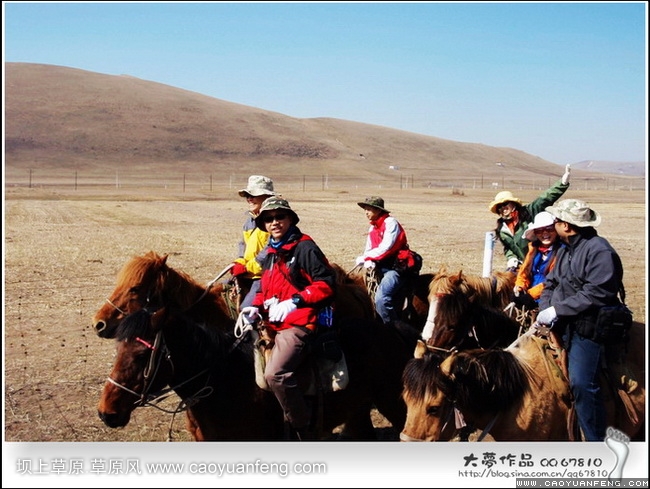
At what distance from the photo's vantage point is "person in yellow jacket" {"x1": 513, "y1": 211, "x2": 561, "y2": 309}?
6.39m

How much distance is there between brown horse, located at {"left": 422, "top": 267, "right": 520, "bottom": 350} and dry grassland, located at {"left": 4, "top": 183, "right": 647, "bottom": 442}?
110 inches

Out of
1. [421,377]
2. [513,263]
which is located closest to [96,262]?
[513,263]

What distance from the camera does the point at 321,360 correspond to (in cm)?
554

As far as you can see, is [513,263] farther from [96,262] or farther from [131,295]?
[96,262]

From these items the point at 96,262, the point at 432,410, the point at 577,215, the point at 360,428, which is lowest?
the point at 96,262

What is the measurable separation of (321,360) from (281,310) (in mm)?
679

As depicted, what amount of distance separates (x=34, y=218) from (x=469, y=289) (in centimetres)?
2876

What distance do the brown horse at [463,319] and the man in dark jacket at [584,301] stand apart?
1.14 m

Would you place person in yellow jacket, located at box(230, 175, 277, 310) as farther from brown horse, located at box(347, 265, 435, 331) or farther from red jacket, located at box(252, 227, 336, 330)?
red jacket, located at box(252, 227, 336, 330)

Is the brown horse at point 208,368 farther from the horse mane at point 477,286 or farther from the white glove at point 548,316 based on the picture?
the white glove at point 548,316

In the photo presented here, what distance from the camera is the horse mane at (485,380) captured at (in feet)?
16.0

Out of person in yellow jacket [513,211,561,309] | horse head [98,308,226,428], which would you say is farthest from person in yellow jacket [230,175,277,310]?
person in yellow jacket [513,211,561,309]

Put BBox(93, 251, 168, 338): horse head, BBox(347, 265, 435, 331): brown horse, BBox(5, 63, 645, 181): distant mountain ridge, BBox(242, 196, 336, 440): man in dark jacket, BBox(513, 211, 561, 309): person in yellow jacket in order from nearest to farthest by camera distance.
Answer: BBox(242, 196, 336, 440): man in dark jacket < BBox(513, 211, 561, 309): person in yellow jacket < BBox(93, 251, 168, 338): horse head < BBox(347, 265, 435, 331): brown horse < BBox(5, 63, 645, 181): distant mountain ridge

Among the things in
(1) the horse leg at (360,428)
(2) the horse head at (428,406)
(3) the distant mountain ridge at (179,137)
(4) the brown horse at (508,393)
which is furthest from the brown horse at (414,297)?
(3) the distant mountain ridge at (179,137)
